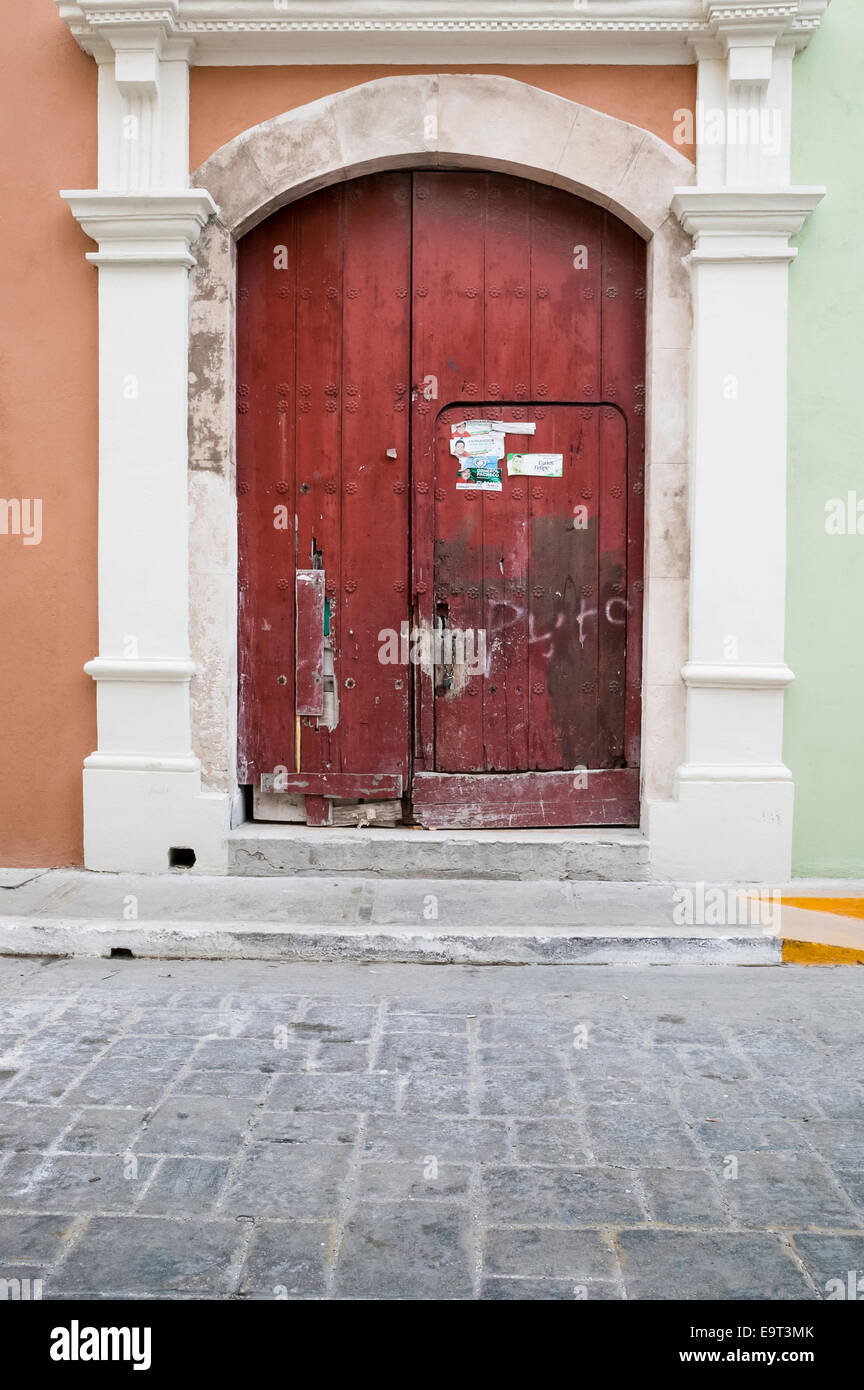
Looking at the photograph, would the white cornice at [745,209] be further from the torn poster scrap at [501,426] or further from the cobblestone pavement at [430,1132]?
the cobblestone pavement at [430,1132]

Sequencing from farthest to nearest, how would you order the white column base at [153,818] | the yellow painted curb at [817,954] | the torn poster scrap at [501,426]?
the torn poster scrap at [501,426] < the white column base at [153,818] < the yellow painted curb at [817,954]

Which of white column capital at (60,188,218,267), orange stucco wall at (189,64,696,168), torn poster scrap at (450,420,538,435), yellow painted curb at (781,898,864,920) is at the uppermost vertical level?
orange stucco wall at (189,64,696,168)

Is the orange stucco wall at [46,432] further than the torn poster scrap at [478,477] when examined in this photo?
No

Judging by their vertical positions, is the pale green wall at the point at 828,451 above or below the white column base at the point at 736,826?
above

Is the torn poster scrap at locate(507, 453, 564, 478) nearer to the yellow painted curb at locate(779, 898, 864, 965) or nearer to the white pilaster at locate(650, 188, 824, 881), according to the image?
the white pilaster at locate(650, 188, 824, 881)

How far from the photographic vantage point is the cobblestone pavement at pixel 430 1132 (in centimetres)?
283

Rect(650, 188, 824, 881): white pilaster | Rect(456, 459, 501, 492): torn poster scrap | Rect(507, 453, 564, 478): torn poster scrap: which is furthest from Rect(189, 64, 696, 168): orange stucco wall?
Rect(456, 459, 501, 492): torn poster scrap

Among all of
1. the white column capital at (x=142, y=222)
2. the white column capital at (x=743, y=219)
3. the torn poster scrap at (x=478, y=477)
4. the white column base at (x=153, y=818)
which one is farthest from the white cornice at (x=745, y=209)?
the white column base at (x=153, y=818)

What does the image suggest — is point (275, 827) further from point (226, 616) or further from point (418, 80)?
point (418, 80)

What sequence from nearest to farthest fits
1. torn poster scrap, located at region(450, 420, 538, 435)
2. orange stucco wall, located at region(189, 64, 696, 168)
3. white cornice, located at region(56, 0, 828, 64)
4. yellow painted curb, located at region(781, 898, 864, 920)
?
yellow painted curb, located at region(781, 898, 864, 920), white cornice, located at region(56, 0, 828, 64), orange stucco wall, located at region(189, 64, 696, 168), torn poster scrap, located at region(450, 420, 538, 435)

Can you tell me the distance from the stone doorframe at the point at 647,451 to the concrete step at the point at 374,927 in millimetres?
513

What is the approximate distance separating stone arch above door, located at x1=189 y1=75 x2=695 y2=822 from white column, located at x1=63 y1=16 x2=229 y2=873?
109mm

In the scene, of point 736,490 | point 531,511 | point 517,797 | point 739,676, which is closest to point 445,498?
point 531,511

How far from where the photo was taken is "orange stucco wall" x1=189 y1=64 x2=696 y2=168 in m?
6.13
